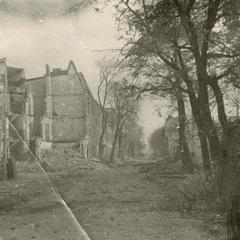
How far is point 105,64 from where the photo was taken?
56.6 meters

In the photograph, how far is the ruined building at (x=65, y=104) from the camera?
60.1m

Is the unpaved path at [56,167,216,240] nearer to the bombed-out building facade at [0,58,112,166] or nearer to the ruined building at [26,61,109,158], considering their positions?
the bombed-out building facade at [0,58,112,166]

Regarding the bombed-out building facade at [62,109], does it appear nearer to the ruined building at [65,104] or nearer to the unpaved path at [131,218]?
the ruined building at [65,104]

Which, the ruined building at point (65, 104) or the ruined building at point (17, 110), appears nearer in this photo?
the ruined building at point (17, 110)

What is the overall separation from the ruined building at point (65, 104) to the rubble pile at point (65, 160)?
116 inches

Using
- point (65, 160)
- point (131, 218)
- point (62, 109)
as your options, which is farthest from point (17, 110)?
point (131, 218)

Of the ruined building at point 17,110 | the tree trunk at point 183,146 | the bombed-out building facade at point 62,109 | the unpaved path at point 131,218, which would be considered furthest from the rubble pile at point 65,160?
the unpaved path at point 131,218

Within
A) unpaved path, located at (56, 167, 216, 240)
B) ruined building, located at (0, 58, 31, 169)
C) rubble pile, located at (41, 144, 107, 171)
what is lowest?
unpaved path, located at (56, 167, 216, 240)

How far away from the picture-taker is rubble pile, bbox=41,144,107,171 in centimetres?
4206

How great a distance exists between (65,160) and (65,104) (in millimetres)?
16844

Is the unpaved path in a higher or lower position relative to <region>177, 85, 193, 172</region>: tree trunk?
lower

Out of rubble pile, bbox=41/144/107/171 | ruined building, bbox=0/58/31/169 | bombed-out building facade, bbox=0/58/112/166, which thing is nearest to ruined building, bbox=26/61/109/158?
bombed-out building facade, bbox=0/58/112/166

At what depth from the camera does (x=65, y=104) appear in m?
62.8

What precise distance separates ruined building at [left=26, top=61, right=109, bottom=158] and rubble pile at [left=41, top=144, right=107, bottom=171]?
2.96 m
